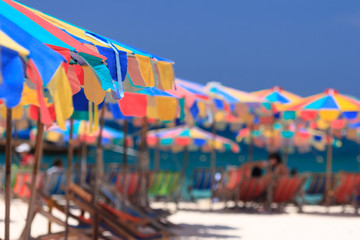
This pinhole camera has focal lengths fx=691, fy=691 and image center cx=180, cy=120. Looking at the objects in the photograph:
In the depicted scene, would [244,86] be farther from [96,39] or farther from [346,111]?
[96,39]

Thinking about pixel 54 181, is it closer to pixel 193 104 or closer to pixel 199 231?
pixel 199 231

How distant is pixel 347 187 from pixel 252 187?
162 centimetres

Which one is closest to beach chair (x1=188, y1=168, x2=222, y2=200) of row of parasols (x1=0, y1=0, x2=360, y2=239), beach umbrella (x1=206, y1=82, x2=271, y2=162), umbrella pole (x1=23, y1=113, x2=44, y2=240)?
beach umbrella (x1=206, y1=82, x2=271, y2=162)

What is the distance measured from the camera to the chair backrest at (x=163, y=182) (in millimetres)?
12594

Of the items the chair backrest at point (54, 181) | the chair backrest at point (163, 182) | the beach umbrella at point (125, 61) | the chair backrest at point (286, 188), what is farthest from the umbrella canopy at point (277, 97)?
the beach umbrella at point (125, 61)

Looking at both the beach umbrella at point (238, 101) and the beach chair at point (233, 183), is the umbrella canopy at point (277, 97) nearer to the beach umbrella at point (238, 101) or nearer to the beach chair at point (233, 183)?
the beach umbrella at point (238, 101)

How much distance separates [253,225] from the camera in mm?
9195

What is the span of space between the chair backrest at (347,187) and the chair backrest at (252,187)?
123 cm

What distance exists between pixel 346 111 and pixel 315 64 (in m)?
32.5

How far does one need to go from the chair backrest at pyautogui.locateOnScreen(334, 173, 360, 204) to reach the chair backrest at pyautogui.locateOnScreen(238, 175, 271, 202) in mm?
1231

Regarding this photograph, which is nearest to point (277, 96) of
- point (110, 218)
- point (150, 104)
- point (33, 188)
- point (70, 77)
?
point (150, 104)

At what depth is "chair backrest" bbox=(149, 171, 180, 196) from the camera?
1259 cm

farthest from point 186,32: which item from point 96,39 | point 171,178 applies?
point 96,39

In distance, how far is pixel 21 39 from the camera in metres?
2.90
